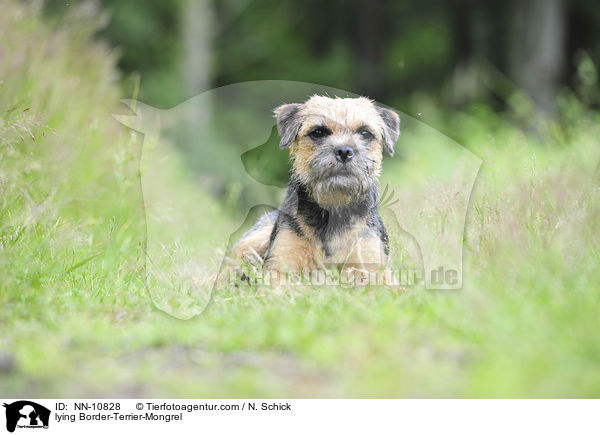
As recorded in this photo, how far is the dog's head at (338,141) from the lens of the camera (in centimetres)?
429

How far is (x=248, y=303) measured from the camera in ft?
14.1

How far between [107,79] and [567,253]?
504 cm

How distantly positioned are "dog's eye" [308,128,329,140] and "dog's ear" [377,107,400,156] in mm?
377

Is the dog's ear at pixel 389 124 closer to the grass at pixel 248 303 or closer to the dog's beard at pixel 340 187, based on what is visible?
the dog's beard at pixel 340 187

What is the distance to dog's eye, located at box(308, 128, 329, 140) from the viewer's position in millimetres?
4324

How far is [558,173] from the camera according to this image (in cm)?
511

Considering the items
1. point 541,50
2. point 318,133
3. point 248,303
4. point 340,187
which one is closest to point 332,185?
point 340,187

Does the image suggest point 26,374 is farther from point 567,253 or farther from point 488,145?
point 488,145
